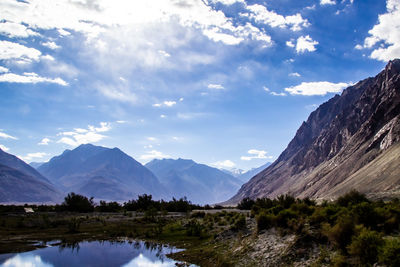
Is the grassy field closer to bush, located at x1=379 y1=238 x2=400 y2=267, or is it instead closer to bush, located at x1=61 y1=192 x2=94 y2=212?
bush, located at x1=379 y1=238 x2=400 y2=267

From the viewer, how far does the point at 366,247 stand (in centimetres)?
1495

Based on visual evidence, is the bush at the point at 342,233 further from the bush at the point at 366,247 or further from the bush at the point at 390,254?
the bush at the point at 390,254

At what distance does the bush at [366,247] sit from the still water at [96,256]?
12294 mm

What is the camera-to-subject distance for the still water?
23562 millimetres

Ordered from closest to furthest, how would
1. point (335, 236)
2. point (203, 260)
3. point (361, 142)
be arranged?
point (335, 236), point (203, 260), point (361, 142)

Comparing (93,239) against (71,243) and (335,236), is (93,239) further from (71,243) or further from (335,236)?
(335,236)

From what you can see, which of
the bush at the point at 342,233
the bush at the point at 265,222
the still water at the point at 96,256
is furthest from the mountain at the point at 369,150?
the bush at the point at 342,233

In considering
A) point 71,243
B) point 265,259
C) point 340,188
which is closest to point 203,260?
point 265,259

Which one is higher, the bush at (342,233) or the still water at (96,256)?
the bush at (342,233)

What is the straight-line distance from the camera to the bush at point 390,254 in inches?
523

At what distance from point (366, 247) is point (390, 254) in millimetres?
1396

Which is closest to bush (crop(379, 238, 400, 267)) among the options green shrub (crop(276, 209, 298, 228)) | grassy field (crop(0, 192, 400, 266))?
grassy field (crop(0, 192, 400, 266))

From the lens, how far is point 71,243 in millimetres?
30938

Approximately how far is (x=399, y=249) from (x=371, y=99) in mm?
191780
